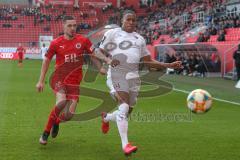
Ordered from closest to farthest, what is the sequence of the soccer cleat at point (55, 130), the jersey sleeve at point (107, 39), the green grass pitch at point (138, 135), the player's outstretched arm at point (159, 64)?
the green grass pitch at point (138, 135) → the jersey sleeve at point (107, 39) → the player's outstretched arm at point (159, 64) → the soccer cleat at point (55, 130)

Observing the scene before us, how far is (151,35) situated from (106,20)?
55.6 ft

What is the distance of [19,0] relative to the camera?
235 feet

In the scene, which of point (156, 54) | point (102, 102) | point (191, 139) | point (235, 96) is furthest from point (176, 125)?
point (156, 54)

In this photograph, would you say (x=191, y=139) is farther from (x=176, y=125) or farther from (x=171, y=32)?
(x=171, y=32)

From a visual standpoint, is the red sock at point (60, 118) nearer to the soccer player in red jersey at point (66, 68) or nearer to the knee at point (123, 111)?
the soccer player in red jersey at point (66, 68)

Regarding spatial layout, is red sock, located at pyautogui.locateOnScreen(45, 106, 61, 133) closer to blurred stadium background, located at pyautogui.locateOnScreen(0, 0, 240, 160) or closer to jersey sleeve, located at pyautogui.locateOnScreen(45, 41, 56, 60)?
blurred stadium background, located at pyautogui.locateOnScreen(0, 0, 240, 160)

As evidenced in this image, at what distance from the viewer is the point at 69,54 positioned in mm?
8133

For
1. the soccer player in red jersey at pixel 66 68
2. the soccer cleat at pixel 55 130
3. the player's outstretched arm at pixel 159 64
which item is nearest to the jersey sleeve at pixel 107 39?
the soccer player in red jersey at pixel 66 68

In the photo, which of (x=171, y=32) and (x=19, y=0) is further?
(x=19, y=0)

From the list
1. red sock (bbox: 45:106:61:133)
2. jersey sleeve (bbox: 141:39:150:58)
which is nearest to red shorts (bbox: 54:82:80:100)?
red sock (bbox: 45:106:61:133)

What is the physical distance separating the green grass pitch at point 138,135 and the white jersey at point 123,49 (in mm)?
1278

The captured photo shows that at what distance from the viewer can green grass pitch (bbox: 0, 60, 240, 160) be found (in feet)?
24.4

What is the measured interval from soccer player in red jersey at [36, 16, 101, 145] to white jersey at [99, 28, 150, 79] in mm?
562

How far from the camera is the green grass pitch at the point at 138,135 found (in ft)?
24.4
